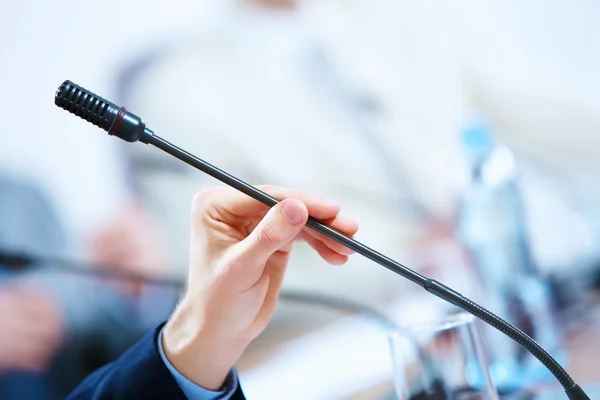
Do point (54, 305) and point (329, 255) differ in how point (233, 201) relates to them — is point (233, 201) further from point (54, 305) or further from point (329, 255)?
point (54, 305)

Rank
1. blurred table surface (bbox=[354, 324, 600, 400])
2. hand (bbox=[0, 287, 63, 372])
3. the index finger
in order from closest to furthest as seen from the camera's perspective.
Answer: the index finger
blurred table surface (bbox=[354, 324, 600, 400])
hand (bbox=[0, 287, 63, 372])

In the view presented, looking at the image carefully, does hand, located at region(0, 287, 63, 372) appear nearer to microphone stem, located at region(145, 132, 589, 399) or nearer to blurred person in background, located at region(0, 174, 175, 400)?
blurred person in background, located at region(0, 174, 175, 400)

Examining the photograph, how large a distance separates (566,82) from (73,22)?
1242 millimetres

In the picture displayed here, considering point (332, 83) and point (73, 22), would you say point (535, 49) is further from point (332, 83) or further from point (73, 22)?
point (73, 22)

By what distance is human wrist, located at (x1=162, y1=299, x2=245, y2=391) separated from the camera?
0.59 meters

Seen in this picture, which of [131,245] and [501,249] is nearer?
[131,245]

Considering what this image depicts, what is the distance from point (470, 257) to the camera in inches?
50.1

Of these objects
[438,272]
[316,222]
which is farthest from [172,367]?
[438,272]

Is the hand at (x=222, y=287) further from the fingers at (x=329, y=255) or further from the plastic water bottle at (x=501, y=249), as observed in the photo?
the plastic water bottle at (x=501, y=249)

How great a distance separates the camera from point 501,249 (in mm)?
1239

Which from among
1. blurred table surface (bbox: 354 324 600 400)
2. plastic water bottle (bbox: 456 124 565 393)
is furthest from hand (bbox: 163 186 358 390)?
plastic water bottle (bbox: 456 124 565 393)

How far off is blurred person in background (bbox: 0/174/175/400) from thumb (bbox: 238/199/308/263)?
1.56ft

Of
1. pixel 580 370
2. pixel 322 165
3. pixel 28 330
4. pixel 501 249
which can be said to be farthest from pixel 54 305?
pixel 501 249

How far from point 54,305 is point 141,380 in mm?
333
